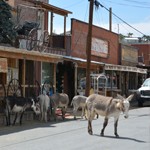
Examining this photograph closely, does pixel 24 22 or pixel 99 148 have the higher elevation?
pixel 24 22

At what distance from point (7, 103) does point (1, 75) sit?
3.75 metres

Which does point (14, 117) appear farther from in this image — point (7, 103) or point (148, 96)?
point (148, 96)

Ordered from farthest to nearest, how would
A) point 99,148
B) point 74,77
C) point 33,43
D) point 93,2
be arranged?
point 74,77
point 93,2
point 33,43
point 99,148

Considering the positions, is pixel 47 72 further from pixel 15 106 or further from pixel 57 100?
pixel 15 106

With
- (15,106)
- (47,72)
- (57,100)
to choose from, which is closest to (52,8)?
(47,72)

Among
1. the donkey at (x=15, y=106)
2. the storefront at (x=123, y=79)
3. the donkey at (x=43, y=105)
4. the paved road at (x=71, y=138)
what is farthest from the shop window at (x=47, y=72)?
the paved road at (x=71, y=138)

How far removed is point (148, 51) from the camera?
56.0 m

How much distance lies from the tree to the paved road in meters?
5.57

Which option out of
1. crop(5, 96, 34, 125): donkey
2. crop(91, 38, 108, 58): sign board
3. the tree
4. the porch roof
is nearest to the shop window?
the porch roof

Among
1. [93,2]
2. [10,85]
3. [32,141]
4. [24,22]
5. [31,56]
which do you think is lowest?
[32,141]

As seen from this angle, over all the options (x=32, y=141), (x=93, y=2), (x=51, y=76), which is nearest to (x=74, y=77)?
(x=51, y=76)

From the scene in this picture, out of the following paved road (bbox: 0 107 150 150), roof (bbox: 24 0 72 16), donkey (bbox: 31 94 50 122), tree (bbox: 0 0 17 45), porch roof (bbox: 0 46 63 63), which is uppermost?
roof (bbox: 24 0 72 16)

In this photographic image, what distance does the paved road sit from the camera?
11.8 m

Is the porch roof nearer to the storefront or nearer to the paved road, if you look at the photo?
the paved road
